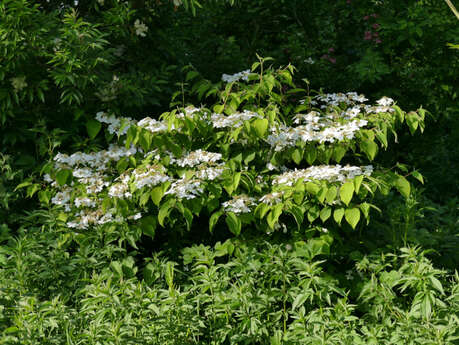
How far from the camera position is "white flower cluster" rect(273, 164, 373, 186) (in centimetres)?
292

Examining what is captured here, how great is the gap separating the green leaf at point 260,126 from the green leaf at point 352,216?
0.64 metres

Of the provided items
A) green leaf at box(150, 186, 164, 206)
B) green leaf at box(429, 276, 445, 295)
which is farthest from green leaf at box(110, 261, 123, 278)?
green leaf at box(429, 276, 445, 295)

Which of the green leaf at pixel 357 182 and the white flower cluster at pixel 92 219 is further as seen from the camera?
the white flower cluster at pixel 92 219

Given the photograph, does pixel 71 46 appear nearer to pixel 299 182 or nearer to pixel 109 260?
pixel 109 260

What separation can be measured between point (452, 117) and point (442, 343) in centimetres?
398

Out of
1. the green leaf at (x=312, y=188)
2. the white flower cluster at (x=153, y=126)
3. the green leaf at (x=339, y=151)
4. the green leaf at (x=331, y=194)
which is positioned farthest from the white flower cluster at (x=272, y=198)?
the white flower cluster at (x=153, y=126)

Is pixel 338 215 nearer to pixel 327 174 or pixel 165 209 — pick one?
pixel 327 174

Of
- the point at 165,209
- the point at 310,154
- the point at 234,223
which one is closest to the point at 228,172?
the point at 234,223

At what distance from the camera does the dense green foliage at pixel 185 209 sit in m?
2.47

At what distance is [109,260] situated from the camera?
315cm

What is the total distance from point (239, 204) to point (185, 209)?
29 cm

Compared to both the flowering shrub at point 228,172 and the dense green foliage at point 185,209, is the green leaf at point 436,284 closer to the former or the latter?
the dense green foliage at point 185,209

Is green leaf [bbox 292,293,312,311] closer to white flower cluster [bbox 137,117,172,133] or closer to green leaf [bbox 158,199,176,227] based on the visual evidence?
green leaf [bbox 158,199,176,227]

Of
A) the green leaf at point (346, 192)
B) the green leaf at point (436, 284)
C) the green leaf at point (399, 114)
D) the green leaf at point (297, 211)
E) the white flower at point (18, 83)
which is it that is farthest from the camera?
the white flower at point (18, 83)
